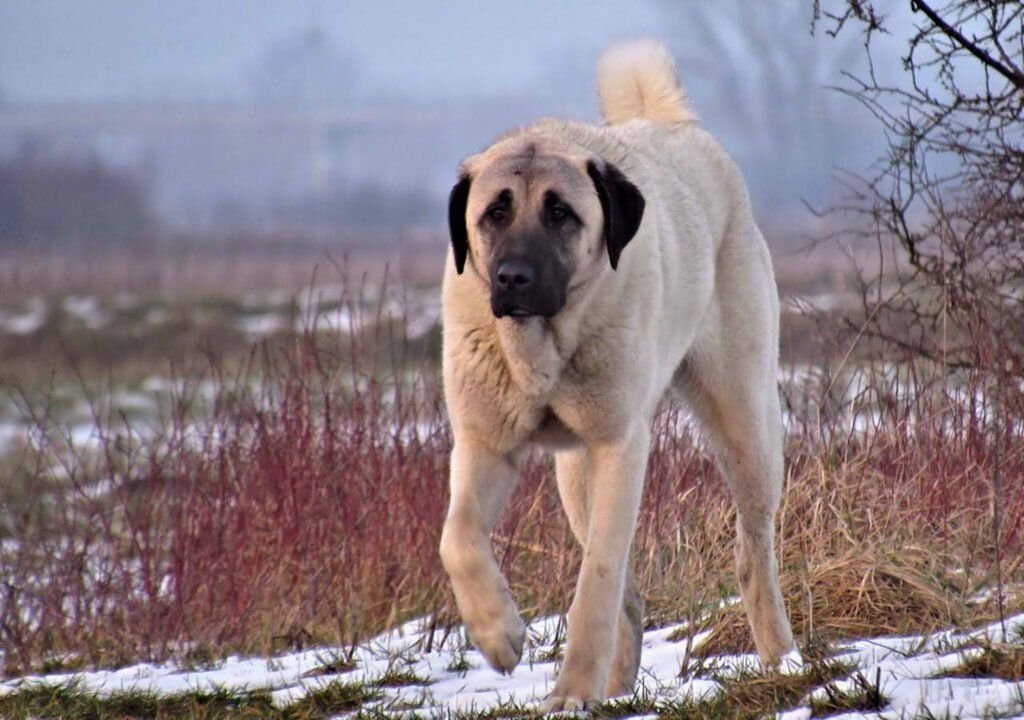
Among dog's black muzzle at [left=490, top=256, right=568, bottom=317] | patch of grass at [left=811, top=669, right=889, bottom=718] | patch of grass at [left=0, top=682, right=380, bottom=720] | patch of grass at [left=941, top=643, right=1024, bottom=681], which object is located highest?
dog's black muzzle at [left=490, top=256, right=568, bottom=317]

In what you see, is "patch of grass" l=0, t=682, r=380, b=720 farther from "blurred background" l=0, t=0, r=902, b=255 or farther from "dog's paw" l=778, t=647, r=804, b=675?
"blurred background" l=0, t=0, r=902, b=255

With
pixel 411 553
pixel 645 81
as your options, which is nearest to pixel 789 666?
pixel 411 553

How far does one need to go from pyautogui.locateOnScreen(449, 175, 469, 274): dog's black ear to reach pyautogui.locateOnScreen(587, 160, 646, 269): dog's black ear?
1.33ft

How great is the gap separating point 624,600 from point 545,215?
1309 mm

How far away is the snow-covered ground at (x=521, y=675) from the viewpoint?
3.60 metres

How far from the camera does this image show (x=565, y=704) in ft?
13.9

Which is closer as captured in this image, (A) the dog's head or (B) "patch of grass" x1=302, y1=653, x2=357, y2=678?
(A) the dog's head

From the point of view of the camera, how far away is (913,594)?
511cm

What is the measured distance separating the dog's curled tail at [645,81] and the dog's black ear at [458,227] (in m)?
1.52

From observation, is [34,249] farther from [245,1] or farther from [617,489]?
[245,1]

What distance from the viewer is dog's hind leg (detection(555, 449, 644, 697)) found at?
491 cm

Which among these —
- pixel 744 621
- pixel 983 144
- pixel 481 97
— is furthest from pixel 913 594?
pixel 481 97

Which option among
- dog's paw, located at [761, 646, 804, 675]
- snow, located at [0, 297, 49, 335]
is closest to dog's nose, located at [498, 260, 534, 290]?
dog's paw, located at [761, 646, 804, 675]

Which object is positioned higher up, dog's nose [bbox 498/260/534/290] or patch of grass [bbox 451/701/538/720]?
dog's nose [bbox 498/260/534/290]
